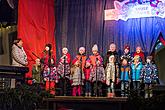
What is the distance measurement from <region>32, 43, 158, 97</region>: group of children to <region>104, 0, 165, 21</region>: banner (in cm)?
104

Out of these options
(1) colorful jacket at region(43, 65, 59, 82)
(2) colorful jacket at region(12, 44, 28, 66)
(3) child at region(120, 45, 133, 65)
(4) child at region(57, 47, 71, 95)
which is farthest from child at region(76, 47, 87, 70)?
(2) colorful jacket at region(12, 44, 28, 66)

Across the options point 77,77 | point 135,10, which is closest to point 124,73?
point 77,77

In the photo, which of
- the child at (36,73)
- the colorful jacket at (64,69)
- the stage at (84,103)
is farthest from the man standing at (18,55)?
the stage at (84,103)

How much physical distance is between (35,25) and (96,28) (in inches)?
63.1

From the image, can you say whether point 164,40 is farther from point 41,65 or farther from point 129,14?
point 41,65

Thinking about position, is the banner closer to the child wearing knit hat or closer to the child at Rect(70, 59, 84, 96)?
the child wearing knit hat

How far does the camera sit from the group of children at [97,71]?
8203 millimetres

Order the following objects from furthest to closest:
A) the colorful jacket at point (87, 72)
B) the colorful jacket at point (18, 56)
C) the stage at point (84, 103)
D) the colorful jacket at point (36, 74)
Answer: the colorful jacket at point (36, 74) → the colorful jacket at point (18, 56) → the colorful jacket at point (87, 72) → the stage at point (84, 103)

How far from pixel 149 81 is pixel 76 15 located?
10.0 feet

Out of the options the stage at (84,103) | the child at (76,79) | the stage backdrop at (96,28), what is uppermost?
the stage backdrop at (96,28)

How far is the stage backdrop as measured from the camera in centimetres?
911

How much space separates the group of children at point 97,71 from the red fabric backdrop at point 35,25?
672 millimetres

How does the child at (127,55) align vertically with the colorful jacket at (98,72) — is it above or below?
above

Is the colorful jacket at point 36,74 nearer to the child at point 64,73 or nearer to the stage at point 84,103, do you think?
the child at point 64,73
